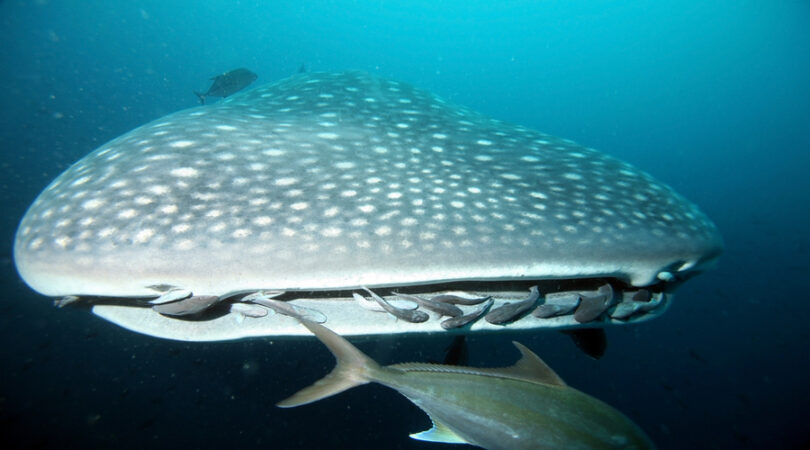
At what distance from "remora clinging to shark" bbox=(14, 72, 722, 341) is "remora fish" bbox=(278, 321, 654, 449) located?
0.21m

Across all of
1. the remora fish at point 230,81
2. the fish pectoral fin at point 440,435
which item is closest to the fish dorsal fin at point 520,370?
the fish pectoral fin at point 440,435

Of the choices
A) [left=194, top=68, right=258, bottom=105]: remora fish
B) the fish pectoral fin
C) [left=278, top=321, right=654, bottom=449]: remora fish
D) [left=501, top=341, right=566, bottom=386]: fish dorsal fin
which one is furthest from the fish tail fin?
[left=194, top=68, right=258, bottom=105]: remora fish

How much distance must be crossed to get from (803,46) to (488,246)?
15876 centimetres

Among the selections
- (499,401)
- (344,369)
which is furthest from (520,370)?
(344,369)

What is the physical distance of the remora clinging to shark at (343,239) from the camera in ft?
5.02

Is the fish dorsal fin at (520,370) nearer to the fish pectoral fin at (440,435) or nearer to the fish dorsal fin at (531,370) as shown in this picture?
the fish dorsal fin at (531,370)

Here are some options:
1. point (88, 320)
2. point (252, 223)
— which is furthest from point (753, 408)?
point (88, 320)

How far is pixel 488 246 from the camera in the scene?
1.57 m

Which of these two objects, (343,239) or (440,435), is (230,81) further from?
(440,435)

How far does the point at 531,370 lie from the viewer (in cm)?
174

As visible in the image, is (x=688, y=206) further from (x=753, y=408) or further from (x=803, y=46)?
(x=803, y=46)

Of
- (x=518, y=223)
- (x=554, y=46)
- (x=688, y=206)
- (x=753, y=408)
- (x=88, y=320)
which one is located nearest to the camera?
(x=518, y=223)

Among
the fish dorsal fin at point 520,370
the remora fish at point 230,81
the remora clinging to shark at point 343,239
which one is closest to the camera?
the remora clinging to shark at point 343,239

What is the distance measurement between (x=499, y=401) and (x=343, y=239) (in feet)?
3.52
